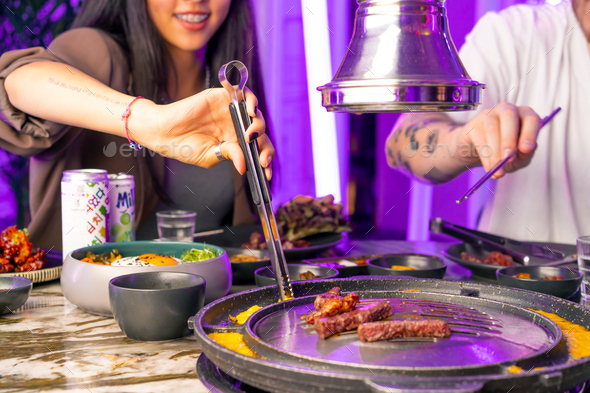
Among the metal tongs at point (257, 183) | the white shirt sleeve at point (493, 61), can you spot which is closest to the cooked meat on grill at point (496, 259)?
the metal tongs at point (257, 183)

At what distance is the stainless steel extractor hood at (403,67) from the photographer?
34.7 inches

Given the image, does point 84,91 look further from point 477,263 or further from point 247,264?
point 477,263

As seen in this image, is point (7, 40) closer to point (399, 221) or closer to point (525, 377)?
point (399, 221)

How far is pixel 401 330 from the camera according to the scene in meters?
0.81

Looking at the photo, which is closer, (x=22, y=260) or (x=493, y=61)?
(x=22, y=260)

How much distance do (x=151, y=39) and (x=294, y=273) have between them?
4.81 feet

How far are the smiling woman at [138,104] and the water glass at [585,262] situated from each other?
2.83ft

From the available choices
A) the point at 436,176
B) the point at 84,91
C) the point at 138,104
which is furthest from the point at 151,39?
the point at 436,176

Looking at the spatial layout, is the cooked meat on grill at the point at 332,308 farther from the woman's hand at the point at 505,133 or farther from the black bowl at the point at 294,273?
the woman's hand at the point at 505,133

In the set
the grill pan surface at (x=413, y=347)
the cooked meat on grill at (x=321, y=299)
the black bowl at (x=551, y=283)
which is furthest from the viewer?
the black bowl at (x=551, y=283)

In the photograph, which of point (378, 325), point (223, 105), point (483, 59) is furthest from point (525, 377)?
point (483, 59)

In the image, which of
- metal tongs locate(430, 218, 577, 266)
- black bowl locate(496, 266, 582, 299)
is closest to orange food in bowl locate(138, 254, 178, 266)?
black bowl locate(496, 266, 582, 299)

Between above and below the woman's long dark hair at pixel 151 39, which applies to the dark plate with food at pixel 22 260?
below

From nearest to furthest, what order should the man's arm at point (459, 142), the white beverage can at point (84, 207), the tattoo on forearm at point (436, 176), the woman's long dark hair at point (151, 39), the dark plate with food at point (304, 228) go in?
the white beverage can at point (84, 207) → the man's arm at point (459, 142) → the dark plate with food at point (304, 228) → the woman's long dark hair at point (151, 39) → the tattoo on forearm at point (436, 176)
